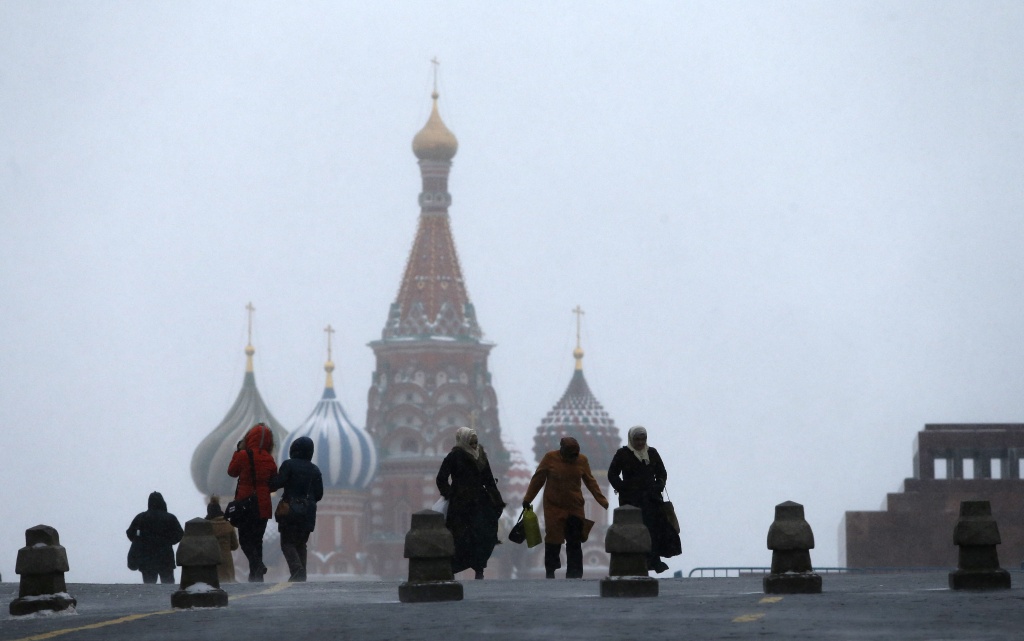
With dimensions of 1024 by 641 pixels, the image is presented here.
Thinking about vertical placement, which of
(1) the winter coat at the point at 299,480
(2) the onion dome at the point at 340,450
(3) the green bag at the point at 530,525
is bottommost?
(3) the green bag at the point at 530,525

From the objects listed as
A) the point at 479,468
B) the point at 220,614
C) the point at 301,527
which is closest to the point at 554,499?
the point at 479,468

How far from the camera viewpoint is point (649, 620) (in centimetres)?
1574

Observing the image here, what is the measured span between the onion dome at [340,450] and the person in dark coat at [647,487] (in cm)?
12251

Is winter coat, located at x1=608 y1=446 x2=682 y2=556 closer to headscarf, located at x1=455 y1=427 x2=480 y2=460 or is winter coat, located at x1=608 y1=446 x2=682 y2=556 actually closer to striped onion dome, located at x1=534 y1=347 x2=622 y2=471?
headscarf, located at x1=455 y1=427 x2=480 y2=460

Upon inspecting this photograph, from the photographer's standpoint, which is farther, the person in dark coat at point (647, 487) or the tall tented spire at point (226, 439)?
the tall tented spire at point (226, 439)

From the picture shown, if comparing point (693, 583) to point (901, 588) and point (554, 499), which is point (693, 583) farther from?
point (901, 588)

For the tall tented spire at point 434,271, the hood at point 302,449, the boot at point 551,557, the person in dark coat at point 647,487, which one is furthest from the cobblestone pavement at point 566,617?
the tall tented spire at point 434,271

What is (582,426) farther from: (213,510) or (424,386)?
(213,510)

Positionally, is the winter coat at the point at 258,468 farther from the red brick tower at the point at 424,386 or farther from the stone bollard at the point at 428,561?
the red brick tower at the point at 424,386

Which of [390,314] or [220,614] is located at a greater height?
[390,314]

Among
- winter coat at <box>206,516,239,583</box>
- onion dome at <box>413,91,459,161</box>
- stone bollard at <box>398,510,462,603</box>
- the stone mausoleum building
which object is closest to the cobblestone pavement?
stone bollard at <box>398,510,462,603</box>

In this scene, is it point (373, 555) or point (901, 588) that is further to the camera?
point (373, 555)

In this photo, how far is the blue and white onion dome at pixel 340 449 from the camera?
479ft

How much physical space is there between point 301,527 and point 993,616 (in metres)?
10.1
